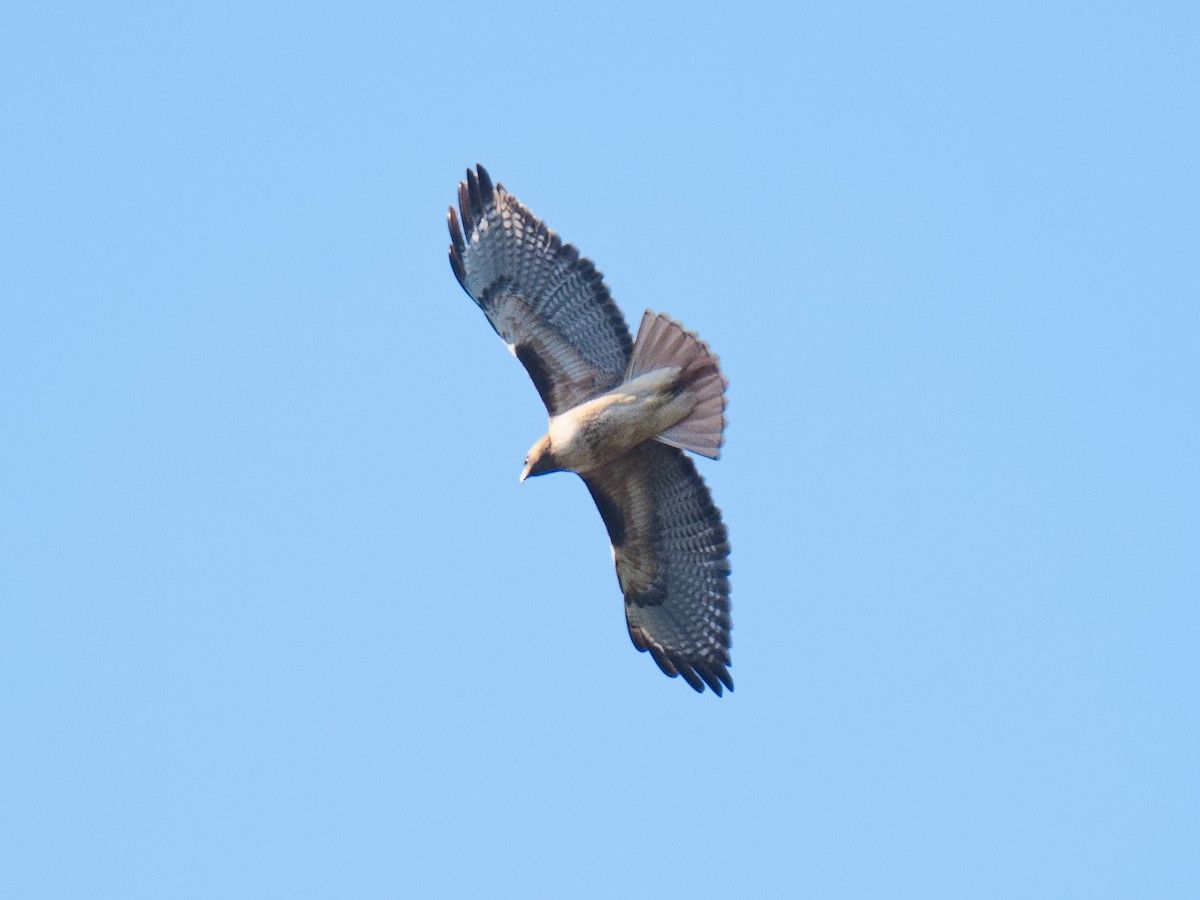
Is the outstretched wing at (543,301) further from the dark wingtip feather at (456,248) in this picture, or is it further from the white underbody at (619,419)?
the white underbody at (619,419)

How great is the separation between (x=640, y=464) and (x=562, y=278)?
1.24 meters

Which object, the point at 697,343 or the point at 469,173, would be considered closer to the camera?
the point at 697,343

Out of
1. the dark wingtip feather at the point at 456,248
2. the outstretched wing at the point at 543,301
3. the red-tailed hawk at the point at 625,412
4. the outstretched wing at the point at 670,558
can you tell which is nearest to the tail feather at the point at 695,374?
the red-tailed hawk at the point at 625,412

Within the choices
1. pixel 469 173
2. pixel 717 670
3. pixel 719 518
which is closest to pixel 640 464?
pixel 719 518

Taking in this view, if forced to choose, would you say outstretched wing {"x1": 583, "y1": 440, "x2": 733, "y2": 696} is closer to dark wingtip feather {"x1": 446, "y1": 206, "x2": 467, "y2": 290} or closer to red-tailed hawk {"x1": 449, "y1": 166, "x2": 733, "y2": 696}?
red-tailed hawk {"x1": 449, "y1": 166, "x2": 733, "y2": 696}

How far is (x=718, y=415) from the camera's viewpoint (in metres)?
10.8

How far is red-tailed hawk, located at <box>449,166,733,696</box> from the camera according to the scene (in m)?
10.9

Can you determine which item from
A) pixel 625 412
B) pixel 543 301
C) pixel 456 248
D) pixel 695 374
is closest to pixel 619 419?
pixel 625 412

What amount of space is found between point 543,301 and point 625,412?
3.20ft

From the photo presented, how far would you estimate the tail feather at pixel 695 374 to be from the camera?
1080 centimetres

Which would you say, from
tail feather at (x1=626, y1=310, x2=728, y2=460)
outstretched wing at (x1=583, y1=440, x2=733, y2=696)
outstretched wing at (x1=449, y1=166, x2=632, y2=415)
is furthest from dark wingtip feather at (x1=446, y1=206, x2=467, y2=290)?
outstretched wing at (x1=583, y1=440, x2=733, y2=696)

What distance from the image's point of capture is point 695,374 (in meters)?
10.8

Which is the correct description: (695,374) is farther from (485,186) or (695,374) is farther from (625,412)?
(485,186)

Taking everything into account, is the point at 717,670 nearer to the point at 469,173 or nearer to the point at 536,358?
the point at 536,358
